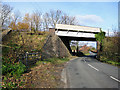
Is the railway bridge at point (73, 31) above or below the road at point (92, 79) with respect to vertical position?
above

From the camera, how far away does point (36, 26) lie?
126 feet

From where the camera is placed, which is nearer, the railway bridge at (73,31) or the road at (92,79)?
the road at (92,79)

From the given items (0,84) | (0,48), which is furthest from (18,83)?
(0,48)

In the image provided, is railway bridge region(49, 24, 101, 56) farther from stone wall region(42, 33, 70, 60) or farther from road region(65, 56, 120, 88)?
road region(65, 56, 120, 88)

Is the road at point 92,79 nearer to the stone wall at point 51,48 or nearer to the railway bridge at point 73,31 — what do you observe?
the stone wall at point 51,48

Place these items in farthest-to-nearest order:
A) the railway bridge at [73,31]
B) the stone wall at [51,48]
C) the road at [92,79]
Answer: the railway bridge at [73,31] < the stone wall at [51,48] < the road at [92,79]

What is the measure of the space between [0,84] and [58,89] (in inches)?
121

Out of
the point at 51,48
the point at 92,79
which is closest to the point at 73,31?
the point at 51,48

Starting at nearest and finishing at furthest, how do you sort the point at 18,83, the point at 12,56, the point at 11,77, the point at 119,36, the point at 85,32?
the point at 18,83 < the point at 11,77 < the point at 12,56 < the point at 119,36 < the point at 85,32

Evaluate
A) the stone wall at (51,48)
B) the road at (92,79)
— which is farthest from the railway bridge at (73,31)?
the road at (92,79)

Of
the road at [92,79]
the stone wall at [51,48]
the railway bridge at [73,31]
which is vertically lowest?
the road at [92,79]

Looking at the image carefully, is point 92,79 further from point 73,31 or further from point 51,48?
point 73,31

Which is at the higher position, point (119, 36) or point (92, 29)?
point (92, 29)

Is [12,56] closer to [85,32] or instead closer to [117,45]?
[117,45]
